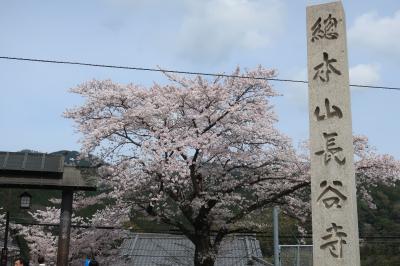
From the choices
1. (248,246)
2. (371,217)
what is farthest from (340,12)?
(371,217)

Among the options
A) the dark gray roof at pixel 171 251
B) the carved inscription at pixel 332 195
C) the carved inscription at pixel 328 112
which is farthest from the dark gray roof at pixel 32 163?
the dark gray roof at pixel 171 251

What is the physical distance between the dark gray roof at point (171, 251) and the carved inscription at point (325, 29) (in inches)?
963

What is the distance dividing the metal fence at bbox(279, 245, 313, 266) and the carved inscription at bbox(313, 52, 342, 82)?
26.2ft

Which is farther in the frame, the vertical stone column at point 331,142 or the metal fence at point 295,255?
the metal fence at point 295,255

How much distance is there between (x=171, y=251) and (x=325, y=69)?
A: 28.5 meters

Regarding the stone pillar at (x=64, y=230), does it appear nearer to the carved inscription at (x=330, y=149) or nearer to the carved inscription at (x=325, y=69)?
the carved inscription at (x=330, y=149)

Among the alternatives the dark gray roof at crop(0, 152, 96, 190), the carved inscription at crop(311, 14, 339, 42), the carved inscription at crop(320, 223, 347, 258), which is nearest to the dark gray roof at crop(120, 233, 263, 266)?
the dark gray roof at crop(0, 152, 96, 190)

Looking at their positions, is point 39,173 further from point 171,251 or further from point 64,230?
point 171,251

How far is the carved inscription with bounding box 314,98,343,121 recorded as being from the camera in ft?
24.3

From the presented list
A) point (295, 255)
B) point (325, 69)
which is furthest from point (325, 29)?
point (295, 255)

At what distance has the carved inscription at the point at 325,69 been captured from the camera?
24.9 ft

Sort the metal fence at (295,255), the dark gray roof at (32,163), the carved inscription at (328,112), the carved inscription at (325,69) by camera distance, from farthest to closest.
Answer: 1. the metal fence at (295,255)
2. the dark gray roof at (32,163)
3. the carved inscription at (325,69)
4. the carved inscription at (328,112)

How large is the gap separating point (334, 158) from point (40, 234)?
21413 millimetres

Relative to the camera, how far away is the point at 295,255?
15227 millimetres
